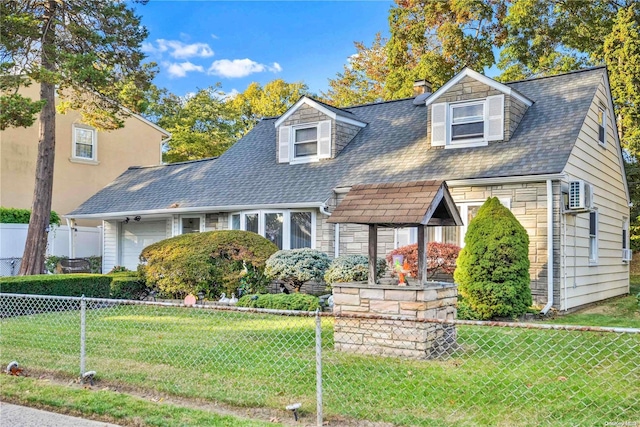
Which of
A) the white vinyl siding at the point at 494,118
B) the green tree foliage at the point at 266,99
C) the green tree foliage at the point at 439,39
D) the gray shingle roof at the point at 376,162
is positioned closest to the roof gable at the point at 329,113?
the gray shingle roof at the point at 376,162

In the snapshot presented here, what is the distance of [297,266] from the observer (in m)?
11.4

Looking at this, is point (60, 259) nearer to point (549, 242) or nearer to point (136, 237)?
point (136, 237)

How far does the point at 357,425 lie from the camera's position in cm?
427

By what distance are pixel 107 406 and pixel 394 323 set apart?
3291mm

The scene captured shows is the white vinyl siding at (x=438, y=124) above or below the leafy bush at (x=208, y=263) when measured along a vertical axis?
above

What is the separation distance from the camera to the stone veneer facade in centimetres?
633

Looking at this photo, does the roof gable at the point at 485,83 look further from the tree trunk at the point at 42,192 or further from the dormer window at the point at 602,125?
the tree trunk at the point at 42,192

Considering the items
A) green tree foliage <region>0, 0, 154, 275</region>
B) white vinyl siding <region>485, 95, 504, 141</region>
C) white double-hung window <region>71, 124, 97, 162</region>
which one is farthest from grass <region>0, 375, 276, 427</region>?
white double-hung window <region>71, 124, 97, 162</region>

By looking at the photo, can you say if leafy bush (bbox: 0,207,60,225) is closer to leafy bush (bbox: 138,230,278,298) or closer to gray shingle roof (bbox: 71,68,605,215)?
gray shingle roof (bbox: 71,68,605,215)

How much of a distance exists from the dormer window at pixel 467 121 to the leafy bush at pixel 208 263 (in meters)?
5.33

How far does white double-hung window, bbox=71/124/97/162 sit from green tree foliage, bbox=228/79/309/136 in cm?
1154

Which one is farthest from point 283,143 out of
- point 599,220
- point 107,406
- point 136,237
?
point 107,406

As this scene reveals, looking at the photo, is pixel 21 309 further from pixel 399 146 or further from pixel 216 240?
pixel 399 146

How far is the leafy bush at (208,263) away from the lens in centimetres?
1207
